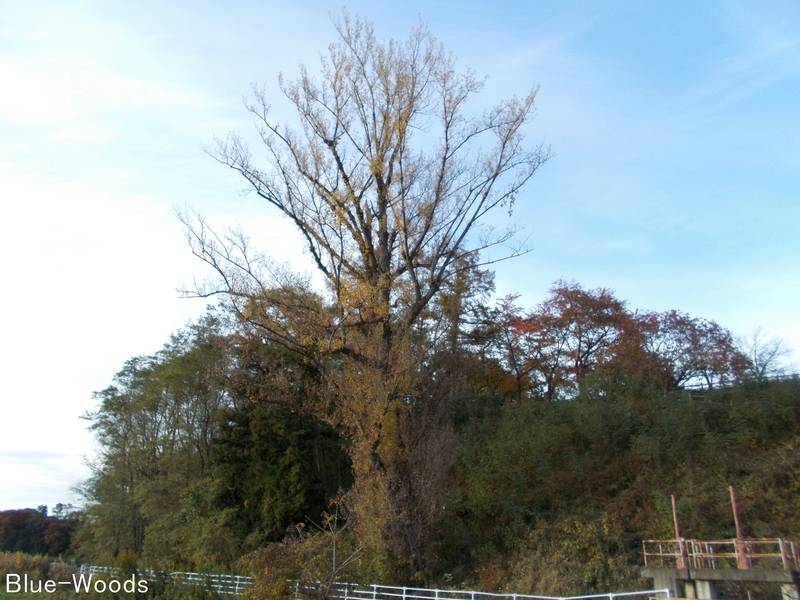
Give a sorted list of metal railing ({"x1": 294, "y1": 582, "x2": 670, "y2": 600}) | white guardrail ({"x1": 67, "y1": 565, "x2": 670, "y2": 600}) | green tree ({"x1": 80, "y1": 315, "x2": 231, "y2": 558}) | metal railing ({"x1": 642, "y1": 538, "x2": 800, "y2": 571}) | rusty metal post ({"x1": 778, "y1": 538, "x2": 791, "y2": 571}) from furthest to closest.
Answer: green tree ({"x1": 80, "y1": 315, "x2": 231, "y2": 558}), metal railing ({"x1": 294, "y1": 582, "x2": 670, "y2": 600}), white guardrail ({"x1": 67, "y1": 565, "x2": 670, "y2": 600}), metal railing ({"x1": 642, "y1": 538, "x2": 800, "y2": 571}), rusty metal post ({"x1": 778, "y1": 538, "x2": 791, "y2": 571})

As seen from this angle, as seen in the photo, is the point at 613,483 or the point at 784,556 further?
the point at 613,483

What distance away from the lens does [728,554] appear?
1188 cm

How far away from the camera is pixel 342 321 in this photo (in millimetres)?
17453

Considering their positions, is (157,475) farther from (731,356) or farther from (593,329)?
(731,356)

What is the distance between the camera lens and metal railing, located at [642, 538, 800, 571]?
448 inches

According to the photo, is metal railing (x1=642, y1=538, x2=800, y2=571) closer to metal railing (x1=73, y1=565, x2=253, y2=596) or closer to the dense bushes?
the dense bushes

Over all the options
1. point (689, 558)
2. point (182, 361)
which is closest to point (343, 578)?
point (689, 558)

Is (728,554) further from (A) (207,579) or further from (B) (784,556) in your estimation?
(A) (207,579)

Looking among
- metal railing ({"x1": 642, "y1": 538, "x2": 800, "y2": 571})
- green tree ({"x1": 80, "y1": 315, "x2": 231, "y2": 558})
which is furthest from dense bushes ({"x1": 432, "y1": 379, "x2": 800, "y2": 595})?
green tree ({"x1": 80, "y1": 315, "x2": 231, "y2": 558})

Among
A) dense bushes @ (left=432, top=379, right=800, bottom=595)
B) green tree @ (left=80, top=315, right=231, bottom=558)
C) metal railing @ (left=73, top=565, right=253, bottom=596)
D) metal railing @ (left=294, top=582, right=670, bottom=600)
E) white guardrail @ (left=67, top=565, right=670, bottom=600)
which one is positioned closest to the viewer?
white guardrail @ (left=67, top=565, right=670, bottom=600)

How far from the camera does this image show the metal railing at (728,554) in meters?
11.4

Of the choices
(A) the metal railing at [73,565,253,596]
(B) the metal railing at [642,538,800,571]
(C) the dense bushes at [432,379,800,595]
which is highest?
(C) the dense bushes at [432,379,800,595]

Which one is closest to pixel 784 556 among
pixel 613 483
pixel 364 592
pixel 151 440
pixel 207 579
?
pixel 613 483

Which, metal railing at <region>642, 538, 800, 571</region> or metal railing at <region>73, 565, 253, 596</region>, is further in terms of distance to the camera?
metal railing at <region>73, 565, 253, 596</region>
